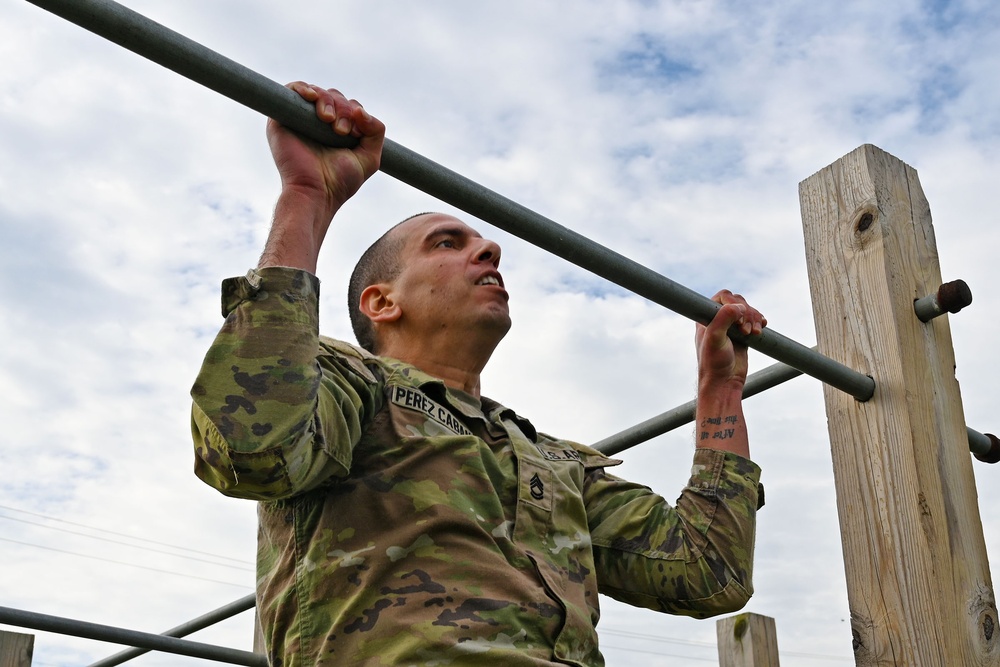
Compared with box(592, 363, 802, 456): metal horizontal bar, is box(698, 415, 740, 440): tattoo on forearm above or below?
below

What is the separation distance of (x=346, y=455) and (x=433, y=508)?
0.47 ft

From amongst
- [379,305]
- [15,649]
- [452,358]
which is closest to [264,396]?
[452,358]

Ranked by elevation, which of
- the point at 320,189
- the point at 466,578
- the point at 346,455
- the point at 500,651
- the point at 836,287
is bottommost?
the point at 500,651

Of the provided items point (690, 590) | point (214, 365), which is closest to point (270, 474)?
point (214, 365)

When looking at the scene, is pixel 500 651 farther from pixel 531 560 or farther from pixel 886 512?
pixel 886 512

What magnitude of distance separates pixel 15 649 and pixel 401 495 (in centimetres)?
271

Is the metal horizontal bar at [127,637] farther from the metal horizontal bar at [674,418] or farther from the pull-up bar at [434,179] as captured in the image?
the pull-up bar at [434,179]

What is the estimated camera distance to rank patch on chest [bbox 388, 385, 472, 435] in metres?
1.71

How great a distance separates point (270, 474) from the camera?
1.36 metres

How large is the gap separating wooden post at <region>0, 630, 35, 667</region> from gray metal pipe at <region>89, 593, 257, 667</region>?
389mm

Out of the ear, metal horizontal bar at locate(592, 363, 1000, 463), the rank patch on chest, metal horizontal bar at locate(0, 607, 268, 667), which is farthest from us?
metal horizontal bar at locate(0, 607, 268, 667)

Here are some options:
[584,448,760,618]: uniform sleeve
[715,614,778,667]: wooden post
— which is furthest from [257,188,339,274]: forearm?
[715,614,778,667]: wooden post

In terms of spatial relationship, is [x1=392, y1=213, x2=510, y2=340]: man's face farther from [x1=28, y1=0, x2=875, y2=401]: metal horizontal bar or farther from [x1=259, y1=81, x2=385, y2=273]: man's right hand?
[x1=259, y1=81, x2=385, y2=273]: man's right hand

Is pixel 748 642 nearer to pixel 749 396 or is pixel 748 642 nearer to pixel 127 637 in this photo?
pixel 749 396
